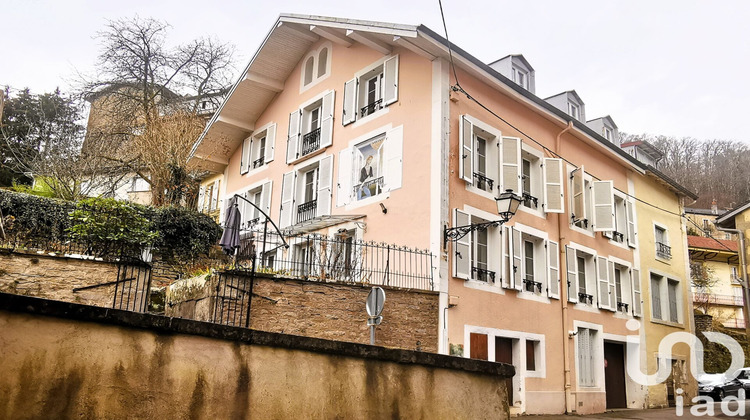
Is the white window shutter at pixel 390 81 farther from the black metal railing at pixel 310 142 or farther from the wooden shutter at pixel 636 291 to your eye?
the wooden shutter at pixel 636 291

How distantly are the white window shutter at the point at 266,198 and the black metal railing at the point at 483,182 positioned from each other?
22.7ft

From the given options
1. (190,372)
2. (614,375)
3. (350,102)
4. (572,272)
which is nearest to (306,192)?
(350,102)

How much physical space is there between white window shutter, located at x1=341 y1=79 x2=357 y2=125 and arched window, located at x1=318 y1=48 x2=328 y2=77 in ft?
5.54

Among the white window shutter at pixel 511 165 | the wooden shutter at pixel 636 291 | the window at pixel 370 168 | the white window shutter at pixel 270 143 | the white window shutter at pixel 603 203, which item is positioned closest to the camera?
the window at pixel 370 168

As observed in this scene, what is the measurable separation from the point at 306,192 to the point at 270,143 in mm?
2845

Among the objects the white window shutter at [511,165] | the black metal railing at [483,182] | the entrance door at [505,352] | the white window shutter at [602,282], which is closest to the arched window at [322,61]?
the white window shutter at [511,165]

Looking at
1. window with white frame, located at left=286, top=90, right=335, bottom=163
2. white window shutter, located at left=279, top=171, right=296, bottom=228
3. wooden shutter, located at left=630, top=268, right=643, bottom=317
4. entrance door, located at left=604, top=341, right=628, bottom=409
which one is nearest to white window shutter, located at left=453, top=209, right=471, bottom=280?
window with white frame, located at left=286, top=90, right=335, bottom=163

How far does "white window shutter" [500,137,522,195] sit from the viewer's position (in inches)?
604

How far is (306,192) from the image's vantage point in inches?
714

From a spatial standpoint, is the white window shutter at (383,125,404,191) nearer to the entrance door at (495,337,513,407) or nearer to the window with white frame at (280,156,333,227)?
the window with white frame at (280,156,333,227)

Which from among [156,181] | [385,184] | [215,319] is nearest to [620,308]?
[385,184]

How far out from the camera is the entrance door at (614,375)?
719 inches

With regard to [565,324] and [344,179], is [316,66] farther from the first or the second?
[565,324]

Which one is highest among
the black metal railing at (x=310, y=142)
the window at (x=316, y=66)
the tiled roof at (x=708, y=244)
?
the tiled roof at (x=708, y=244)
